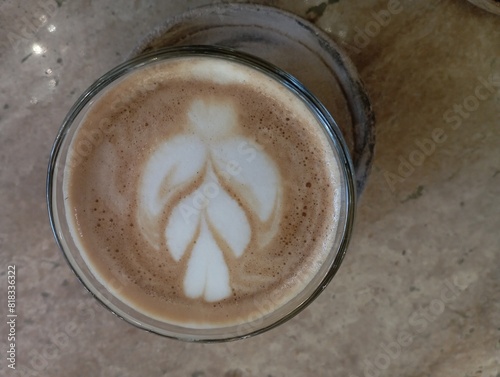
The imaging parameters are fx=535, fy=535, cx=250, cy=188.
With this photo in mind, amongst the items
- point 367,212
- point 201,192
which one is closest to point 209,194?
point 201,192

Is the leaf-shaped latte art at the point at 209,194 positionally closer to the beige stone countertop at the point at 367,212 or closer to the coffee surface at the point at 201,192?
the coffee surface at the point at 201,192

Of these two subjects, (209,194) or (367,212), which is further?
(367,212)

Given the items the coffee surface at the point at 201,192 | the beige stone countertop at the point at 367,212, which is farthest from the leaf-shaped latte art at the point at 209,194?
the beige stone countertop at the point at 367,212

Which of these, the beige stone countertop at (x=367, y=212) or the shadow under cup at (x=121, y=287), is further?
the beige stone countertop at (x=367, y=212)

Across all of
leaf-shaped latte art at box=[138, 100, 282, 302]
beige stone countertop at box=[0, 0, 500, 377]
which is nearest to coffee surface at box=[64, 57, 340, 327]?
leaf-shaped latte art at box=[138, 100, 282, 302]

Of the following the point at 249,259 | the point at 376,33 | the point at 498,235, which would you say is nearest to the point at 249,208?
the point at 249,259

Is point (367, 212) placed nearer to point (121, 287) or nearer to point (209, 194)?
point (209, 194)

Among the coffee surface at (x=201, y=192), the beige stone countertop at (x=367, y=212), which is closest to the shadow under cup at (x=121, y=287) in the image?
the coffee surface at (x=201, y=192)

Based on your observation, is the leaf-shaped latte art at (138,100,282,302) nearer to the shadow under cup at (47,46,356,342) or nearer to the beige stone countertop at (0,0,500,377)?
the shadow under cup at (47,46,356,342)

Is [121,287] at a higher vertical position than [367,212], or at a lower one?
higher
